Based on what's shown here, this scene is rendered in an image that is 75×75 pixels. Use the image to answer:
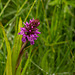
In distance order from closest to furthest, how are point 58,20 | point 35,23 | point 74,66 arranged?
point 35,23, point 74,66, point 58,20

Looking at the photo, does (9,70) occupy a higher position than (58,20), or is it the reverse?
(58,20)

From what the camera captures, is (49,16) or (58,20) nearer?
(58,20)

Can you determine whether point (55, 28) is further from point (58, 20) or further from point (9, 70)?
point (9, 70)

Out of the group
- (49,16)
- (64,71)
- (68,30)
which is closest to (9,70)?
(64,71)

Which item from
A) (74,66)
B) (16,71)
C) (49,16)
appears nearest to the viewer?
(16,71)

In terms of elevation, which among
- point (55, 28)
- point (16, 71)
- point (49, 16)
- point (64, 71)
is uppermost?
point (49, 16)

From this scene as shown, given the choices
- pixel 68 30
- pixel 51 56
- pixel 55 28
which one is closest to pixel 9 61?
pixel 51 56

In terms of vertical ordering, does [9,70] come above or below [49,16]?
below

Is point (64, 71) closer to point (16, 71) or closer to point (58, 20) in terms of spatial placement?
point (58, 20)

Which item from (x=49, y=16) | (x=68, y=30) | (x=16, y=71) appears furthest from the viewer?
(x=49, y=16)
